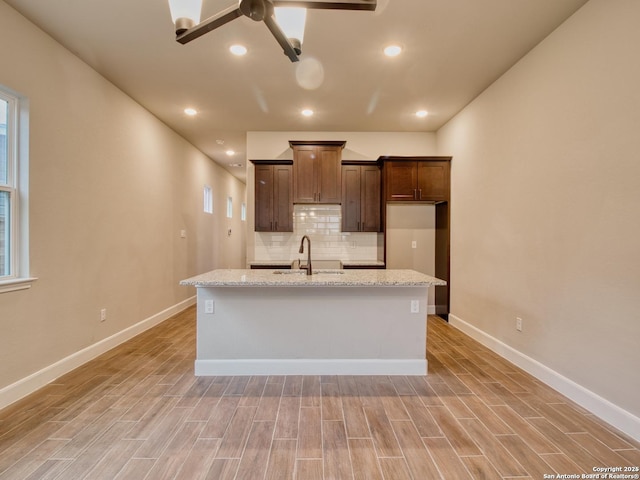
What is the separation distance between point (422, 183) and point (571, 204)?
7.49ft

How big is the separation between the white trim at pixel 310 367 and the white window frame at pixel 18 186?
1.60m

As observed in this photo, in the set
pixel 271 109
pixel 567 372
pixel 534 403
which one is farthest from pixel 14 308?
pixel 567 372

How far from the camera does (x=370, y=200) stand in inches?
189

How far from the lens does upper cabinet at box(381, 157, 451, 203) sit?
454 cm

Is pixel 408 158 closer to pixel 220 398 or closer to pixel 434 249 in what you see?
pixel 434 249

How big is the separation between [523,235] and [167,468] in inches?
130

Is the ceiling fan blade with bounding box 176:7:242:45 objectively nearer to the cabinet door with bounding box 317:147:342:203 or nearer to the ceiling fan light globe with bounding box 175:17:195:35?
the ceiling fan light globe with bounding box 175:17:195:35

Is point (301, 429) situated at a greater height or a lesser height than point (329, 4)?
lesser

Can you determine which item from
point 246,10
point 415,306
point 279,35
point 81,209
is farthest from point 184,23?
point 415,306

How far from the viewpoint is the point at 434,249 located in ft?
16.1

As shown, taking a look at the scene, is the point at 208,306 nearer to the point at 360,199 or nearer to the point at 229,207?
the point at 360,199

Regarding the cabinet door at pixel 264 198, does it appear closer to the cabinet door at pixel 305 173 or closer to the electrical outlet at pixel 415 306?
the cabinet door at pixel 305 173

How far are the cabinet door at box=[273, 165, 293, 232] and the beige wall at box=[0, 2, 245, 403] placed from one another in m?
1.68

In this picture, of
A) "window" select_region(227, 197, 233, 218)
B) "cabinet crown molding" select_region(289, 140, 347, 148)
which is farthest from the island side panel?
"window" select_region(227, 197, 233, 218)
